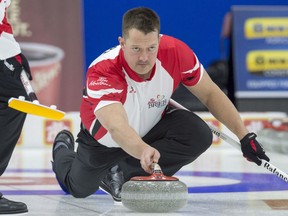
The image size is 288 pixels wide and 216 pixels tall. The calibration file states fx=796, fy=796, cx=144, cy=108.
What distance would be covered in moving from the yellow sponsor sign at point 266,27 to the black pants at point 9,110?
588 cm

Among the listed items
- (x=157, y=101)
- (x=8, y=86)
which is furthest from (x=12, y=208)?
(x=157, y=101)

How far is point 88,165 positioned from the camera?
3.78m

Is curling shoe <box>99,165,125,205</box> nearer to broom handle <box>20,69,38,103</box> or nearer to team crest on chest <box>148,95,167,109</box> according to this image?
team crest on chest <box>148,95,167,109</box>

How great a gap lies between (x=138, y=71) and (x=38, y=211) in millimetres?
728

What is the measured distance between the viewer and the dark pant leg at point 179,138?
3701mm

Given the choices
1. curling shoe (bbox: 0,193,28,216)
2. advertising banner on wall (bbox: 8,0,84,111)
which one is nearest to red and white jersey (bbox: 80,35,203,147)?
curling shoe (bbox: 0,193,28,216)

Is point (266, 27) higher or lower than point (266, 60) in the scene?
higher

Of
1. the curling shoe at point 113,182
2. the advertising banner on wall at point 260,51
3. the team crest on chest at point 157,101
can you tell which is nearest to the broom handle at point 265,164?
the team crest on chest at point 157,101

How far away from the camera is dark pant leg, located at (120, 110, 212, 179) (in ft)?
12.1

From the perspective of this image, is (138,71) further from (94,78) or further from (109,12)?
(109,12)

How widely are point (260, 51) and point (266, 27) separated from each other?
0.93 feet

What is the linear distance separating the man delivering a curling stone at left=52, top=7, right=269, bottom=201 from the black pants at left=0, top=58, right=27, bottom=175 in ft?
1.00

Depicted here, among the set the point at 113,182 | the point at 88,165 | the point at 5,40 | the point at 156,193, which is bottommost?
the point at 113,182

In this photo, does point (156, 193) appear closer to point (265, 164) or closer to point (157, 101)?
point (157, 101)
